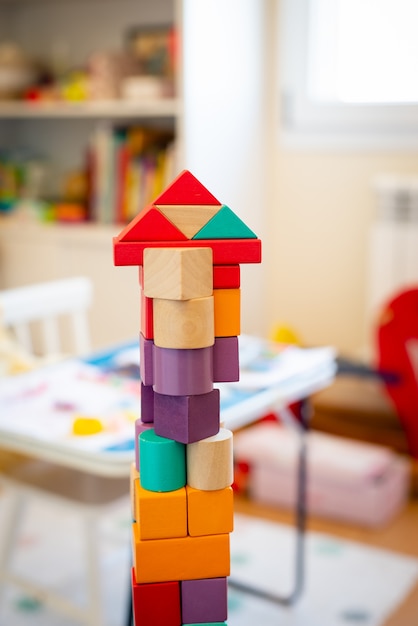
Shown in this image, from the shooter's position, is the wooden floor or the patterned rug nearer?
the patterned rug

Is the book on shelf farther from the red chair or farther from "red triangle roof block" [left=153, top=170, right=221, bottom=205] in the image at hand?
"red triangle roof block" [left=153, top=170, right=221, bottom=205]

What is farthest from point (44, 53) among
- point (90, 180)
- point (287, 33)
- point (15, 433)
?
point (15, 433)

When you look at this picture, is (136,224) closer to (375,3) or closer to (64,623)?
(64,623)

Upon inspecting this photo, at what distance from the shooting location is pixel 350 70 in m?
2.65

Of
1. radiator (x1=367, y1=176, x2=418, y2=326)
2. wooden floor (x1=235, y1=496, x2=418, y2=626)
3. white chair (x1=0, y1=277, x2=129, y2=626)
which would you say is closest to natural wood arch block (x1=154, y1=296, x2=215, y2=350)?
white chair (x1=0, y1=277, x2=129, y2=626)

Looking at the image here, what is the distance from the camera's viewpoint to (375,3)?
2.43 meters

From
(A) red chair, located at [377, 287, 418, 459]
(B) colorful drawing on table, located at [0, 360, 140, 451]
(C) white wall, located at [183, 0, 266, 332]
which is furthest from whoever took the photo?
(C) white wall, located at [183, 0, 266, 332]

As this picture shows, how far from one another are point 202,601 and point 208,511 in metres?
0.07

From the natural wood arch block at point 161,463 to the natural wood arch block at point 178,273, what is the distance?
0.41 ft

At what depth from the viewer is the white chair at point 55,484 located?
5.23 feet

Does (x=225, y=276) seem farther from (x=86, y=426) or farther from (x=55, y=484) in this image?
(x=55, y=484)

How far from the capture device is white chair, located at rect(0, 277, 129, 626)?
1.59 m

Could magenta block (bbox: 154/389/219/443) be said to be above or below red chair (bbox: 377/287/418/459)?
above

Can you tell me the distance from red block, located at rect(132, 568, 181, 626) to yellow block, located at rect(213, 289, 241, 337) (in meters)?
0.22
